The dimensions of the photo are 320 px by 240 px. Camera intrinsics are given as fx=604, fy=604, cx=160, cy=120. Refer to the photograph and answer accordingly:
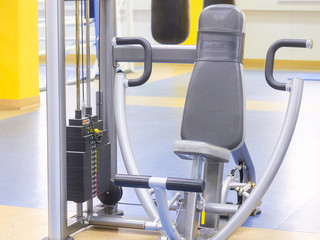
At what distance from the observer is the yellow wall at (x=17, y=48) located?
608 centimetres

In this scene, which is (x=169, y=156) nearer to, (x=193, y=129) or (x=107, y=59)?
(x=107, y=59)

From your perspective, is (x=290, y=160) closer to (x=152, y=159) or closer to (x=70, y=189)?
(x=152, y=159)

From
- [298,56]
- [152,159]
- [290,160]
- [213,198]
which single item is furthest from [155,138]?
[298,56]

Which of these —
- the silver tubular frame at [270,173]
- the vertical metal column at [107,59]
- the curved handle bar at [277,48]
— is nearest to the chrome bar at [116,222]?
the vertical metal column at [107,59]

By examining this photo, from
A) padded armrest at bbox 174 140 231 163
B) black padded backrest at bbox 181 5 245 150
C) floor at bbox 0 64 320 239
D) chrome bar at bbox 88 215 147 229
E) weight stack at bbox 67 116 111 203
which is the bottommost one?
floor at bbox 0 64 320 239

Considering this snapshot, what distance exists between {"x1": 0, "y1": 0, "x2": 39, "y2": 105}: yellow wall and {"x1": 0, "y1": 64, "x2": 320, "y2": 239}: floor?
0.29 m

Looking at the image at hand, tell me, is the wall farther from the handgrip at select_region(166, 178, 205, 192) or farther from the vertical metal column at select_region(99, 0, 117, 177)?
the handgrip at select_region(166, 178, 205, 192)

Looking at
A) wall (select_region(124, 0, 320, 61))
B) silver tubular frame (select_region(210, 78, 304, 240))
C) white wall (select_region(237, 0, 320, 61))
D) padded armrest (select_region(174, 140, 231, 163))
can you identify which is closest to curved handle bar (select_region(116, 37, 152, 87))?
padded armrest (select_region(174, 140, 231, 163))

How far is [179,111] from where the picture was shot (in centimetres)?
630

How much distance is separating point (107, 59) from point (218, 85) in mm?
627

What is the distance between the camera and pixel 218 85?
8.31 ft

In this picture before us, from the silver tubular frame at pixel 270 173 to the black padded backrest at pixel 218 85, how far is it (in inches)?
8.1

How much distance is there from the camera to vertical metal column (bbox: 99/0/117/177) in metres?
2.86

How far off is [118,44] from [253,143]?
2.41 m
